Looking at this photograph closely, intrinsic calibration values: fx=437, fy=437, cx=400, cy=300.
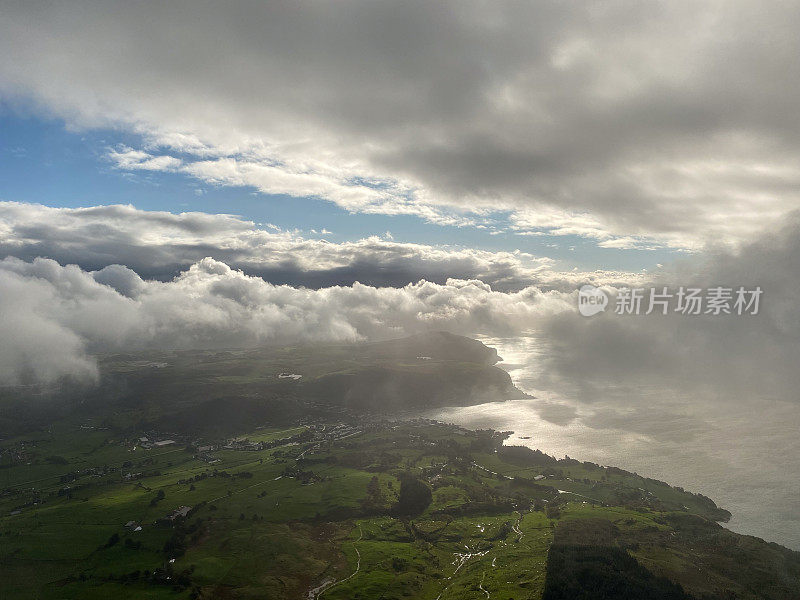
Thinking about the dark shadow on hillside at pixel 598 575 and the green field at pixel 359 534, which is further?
the green field at pixel 359 534

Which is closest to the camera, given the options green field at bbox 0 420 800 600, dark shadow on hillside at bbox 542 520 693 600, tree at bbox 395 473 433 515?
dark shadow on hillside at bbox 542 520 693 600

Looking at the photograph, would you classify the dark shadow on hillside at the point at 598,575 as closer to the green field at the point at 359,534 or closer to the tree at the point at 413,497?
the green field at the point at 359,534

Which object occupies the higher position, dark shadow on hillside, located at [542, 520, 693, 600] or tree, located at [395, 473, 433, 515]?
dark shadow on hillside, located at [542, 520, 693, 600]

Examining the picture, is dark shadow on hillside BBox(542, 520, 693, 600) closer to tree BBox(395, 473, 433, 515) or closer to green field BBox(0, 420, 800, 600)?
green field BBox(0, 420, 800, 600)

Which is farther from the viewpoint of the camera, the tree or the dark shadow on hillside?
the tree

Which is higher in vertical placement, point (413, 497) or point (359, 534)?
point (413, 497)

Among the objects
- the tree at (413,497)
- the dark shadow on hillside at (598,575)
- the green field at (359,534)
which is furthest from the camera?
the tree at (413,497)

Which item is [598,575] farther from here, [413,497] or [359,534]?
[413,497]

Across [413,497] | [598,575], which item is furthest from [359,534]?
[598,575]

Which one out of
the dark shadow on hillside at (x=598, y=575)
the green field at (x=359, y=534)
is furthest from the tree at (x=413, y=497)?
the dark shadow on hillside at (x=598, y=575)

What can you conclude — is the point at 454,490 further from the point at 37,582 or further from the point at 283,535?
the point at 37,582

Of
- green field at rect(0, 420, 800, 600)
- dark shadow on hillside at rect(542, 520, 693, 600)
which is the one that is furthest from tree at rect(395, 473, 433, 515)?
dark shadow on hillside at rect(542, 520, 693, 600)

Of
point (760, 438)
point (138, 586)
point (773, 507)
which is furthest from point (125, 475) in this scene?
point (760, 438)
